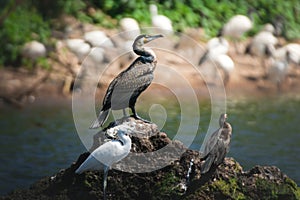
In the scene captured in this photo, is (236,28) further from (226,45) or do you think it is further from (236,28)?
(226,45)

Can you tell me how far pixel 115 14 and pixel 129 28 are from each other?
90cm

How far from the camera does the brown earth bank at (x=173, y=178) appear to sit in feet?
25.2

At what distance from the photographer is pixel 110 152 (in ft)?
24.6

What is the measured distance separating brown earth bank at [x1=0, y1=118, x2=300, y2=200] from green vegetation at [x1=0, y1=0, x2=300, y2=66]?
24.6ft

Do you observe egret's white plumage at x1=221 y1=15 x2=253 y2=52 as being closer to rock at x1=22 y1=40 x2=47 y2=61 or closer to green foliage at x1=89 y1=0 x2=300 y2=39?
green foliage at x1=89 y1=0 x2=300 y2=39

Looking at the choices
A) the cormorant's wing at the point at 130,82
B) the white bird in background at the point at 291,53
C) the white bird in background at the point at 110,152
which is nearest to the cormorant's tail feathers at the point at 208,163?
the white bird in background at the point at 110,152

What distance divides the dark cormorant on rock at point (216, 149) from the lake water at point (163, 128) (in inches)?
118

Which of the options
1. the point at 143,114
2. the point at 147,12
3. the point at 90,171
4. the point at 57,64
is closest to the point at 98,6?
the point at 147,12

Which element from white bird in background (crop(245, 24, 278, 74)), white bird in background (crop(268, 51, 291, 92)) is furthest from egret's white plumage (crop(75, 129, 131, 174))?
white bird in background (crop(245, 24, 278, 74))

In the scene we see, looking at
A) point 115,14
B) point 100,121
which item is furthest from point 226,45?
point 100,121

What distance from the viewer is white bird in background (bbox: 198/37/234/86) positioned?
15236 mm

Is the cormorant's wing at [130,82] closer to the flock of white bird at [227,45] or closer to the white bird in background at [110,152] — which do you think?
the white bird in background at [110,152]

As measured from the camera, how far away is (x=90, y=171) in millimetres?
7812

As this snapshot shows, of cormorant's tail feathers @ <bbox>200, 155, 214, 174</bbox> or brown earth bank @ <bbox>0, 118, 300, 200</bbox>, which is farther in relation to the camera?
brown earth bank @ <bbox>0, 118, 300, 200</bbox>
